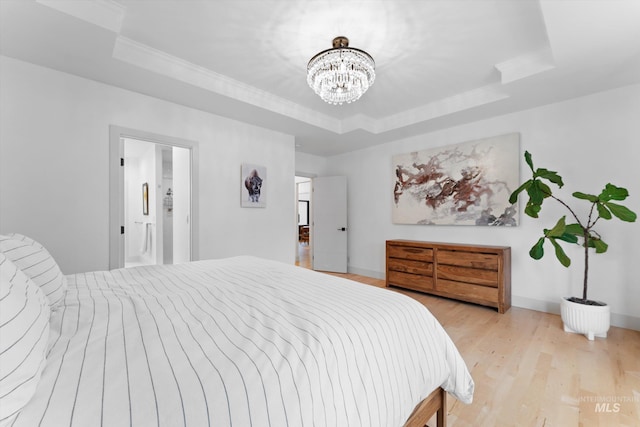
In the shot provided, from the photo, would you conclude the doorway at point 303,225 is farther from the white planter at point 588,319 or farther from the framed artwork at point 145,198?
the white planter at point 588,319

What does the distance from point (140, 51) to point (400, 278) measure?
4123 mm

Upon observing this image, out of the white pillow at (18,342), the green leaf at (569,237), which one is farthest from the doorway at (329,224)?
the white pillow at (18,342)

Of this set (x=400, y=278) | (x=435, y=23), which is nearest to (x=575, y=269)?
(x=400, y=278)

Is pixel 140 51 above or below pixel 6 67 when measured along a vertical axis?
above

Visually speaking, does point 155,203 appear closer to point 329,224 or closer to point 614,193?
point 329,224

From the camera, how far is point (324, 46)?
7.73 ft

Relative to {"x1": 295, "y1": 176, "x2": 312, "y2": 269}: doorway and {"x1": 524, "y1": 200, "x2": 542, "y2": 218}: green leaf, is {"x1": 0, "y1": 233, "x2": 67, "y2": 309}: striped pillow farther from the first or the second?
{"x1": 295, "y1": 176, "x2": 312, "y2": 269}: doorway

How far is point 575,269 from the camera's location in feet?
9.85

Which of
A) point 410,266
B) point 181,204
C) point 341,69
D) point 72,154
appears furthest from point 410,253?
point 72,154

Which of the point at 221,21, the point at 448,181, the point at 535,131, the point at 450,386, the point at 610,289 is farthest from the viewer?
the point at 448,181

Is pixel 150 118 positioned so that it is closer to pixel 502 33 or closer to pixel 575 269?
pixel 502 33

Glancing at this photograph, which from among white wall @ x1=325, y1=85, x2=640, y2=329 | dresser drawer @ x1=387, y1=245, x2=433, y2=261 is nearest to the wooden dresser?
dresser drawer @ x1=387, y1=245, x2=433, y2=261

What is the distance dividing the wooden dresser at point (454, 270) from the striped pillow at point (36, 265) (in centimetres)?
375

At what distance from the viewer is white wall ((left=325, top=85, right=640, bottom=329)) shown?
271cm
